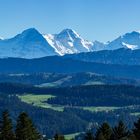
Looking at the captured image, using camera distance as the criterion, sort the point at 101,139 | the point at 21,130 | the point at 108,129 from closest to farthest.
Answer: the point at 21,130 → the point at 101,139 → the point at 108,129

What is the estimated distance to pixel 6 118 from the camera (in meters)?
55.4

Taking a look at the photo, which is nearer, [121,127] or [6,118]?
[6,118]

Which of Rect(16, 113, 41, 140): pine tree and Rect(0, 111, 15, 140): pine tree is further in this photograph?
Rect(0, 111, 15, 140): pine tree

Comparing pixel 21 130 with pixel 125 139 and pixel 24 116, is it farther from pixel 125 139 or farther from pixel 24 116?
pixel 125 139

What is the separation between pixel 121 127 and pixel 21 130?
55.3ft

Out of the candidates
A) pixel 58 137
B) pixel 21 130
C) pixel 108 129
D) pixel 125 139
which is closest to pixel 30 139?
pixel 21 130

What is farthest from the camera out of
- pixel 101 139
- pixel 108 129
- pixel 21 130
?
pixel 108 129

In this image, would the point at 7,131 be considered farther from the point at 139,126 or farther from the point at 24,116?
the point at 139,126

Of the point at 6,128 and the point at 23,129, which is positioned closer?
→ the point at 23,129

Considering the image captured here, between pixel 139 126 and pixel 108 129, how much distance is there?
6.78 meters

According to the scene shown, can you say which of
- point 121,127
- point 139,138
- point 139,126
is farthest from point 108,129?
point 139,138

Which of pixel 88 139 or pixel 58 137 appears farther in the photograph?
pixel 88 139

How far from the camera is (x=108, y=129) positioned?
63.7 metres

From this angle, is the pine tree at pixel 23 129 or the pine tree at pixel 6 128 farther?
the pine tree at pixel 6 128
